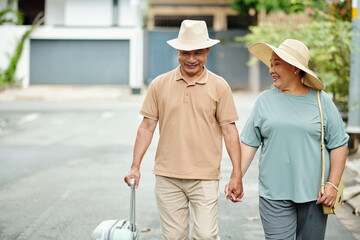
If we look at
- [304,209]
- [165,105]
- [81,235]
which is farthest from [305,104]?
[81,235]

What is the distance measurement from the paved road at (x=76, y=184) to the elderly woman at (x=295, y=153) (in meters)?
1.97

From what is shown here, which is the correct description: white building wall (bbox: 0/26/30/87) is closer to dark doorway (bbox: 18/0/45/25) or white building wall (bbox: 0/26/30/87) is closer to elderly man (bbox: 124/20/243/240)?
dark doorway (bbox: 18/0/45/25)

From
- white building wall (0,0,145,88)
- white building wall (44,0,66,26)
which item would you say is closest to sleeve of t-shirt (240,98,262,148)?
white building wall (0,0,145,88)

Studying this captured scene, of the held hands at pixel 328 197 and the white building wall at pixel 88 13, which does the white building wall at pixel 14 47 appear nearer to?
the white building wall at pixel 88 13

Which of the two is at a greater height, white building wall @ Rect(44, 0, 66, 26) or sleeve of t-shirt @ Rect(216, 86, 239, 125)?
white building wall @ Rect(44, 0, 66, 26)

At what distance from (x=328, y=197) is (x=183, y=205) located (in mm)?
1038

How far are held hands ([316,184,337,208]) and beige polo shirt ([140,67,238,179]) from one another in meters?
0.76

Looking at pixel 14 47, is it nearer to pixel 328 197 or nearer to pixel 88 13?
pixel 88 13

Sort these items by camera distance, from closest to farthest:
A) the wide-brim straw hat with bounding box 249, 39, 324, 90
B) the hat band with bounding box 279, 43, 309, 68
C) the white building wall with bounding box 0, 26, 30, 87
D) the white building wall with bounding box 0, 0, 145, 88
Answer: the wide-brim straw hat with bounding box 249, 39, 324, 90 < the hat band with bounding box 279, 43, 309, 68 < the white building wall with bounding box 0, 26, 30, 87 < the white building wall with bounding box 0, 0, 145, 88

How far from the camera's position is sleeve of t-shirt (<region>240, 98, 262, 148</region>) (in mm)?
3555

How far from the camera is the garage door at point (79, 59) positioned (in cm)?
2809

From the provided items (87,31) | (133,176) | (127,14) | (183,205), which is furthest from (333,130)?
(127,14)

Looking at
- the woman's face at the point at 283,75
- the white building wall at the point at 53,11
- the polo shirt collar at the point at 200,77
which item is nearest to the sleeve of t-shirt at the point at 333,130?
the woman's face at the point at 283,75

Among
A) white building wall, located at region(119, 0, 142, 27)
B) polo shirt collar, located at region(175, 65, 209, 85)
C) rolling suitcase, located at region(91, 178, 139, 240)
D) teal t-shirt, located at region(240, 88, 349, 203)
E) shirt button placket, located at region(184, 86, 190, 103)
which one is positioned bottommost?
rolling suitcase, located at region(91, 178, 139, 240)
